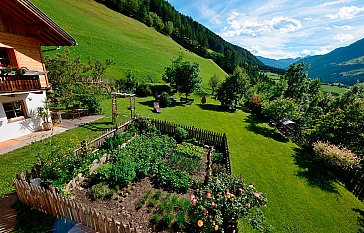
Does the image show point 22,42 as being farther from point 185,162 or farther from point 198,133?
point 198,133

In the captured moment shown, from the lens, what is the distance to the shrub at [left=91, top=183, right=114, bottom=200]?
784 centimetres

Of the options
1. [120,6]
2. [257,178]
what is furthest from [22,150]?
[120,6]

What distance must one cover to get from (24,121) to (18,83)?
3.01 meters

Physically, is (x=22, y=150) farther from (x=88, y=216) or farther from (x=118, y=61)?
(x=118, y=61)

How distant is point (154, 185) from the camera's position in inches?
362

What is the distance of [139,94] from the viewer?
2922 cm

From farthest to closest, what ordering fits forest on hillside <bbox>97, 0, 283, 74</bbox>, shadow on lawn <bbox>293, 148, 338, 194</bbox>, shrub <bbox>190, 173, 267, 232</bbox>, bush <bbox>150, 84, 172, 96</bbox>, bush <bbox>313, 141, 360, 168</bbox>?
forest on hillside <bbox>97, 0, 283, 74</bbox> → bush <bbox>150, 84, 172, 96</bbox> → bush <bbox>313, 141, 360, 168</bbox> → shadow on lawn <bbox>293, 148, 338, 194</bbox> → shrub <bbox>190, 173, 267, 232</bbox>

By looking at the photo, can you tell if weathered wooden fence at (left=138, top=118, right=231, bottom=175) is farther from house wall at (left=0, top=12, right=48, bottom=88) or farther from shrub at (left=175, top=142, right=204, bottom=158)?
house wall at (left=0, top=12, right=48, bottom=88)

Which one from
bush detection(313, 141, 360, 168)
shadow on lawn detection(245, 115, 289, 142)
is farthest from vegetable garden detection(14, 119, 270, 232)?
shadow on lawn detection(245, 115, 289, 142)

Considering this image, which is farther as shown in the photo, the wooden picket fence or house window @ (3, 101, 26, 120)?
house window @ (3, 101, 26, 120)

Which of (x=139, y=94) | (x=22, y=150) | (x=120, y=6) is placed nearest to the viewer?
(x=22, y=150)

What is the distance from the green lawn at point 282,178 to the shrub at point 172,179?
10.4 ft

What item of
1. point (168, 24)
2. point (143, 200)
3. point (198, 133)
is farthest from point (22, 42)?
point (168, 24)

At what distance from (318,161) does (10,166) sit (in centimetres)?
2128
